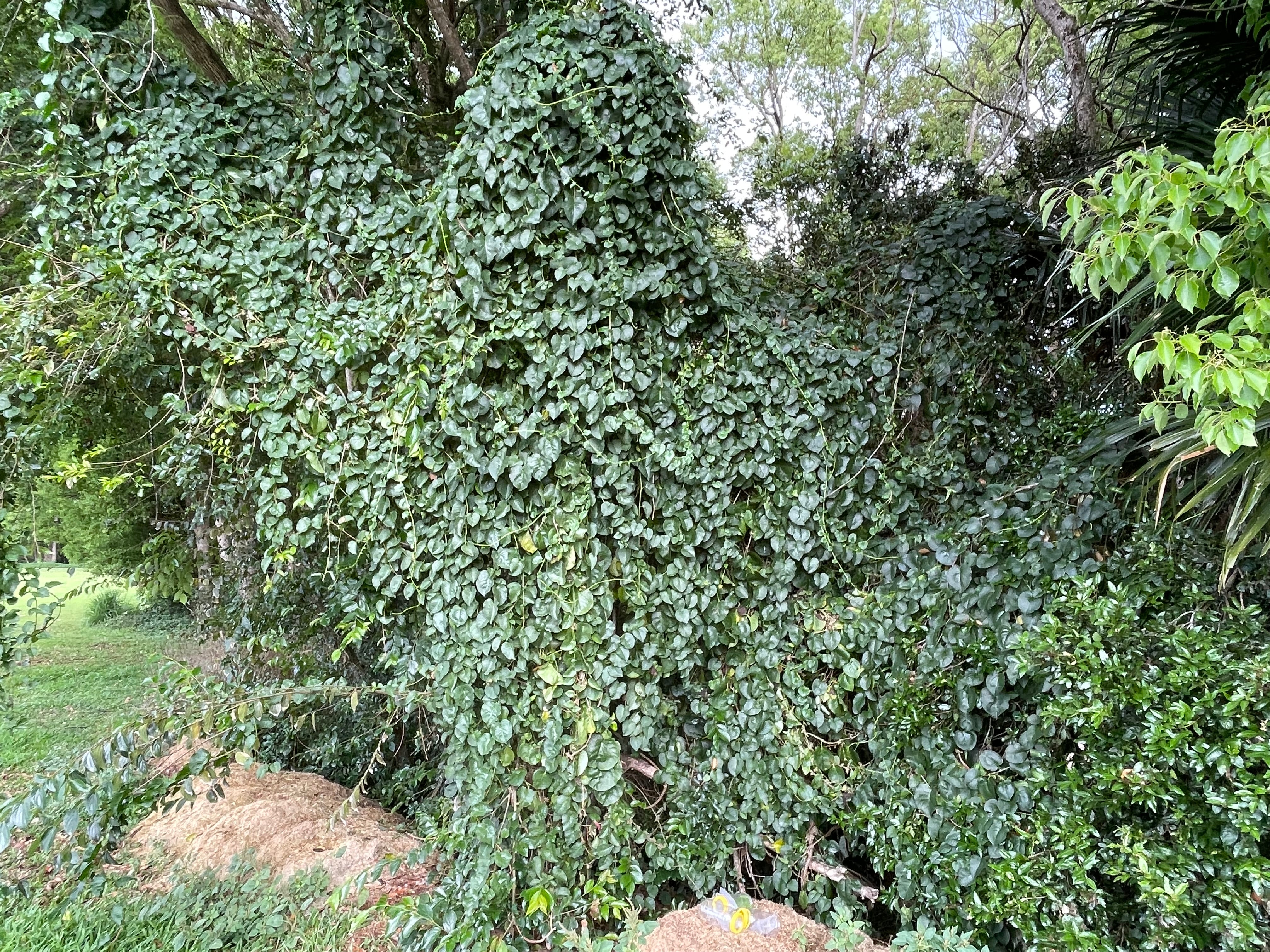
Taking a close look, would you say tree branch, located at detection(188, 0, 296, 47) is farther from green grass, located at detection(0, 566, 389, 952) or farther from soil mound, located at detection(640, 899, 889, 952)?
soil mound, located at detection(640, 899, 889, 952)

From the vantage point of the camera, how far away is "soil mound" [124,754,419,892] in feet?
9.18

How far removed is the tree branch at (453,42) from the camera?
3062 mm

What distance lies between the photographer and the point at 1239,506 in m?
1.70

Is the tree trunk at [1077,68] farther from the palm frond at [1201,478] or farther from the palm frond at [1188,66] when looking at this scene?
the palm frond at [1201,478]

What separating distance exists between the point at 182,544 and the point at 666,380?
342 centimetres

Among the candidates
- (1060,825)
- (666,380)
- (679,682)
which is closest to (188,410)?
(666,380)

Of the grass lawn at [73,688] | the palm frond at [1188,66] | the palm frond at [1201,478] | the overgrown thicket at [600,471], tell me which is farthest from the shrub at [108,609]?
the palm frond at [1188,66]

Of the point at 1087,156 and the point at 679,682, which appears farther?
the point at 1087,156

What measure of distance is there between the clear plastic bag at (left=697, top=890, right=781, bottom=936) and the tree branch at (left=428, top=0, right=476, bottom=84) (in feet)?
11.8

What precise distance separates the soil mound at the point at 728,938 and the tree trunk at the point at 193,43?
398 centimetres

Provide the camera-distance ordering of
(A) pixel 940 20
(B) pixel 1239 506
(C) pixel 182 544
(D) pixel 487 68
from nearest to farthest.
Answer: (B) pixel 1239 506 < (D) pixel 487 68 < (C) pixel 182 544 < (A) pixel 940 20

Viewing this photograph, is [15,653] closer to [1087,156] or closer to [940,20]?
[1087,156]

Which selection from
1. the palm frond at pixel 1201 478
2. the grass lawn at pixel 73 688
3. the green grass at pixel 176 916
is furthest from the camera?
the grass lawn at pixel 73 688

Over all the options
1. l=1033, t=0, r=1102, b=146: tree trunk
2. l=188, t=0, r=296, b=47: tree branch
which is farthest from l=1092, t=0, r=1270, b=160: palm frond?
l=188, t=0, r=296, b=47: tree branch
